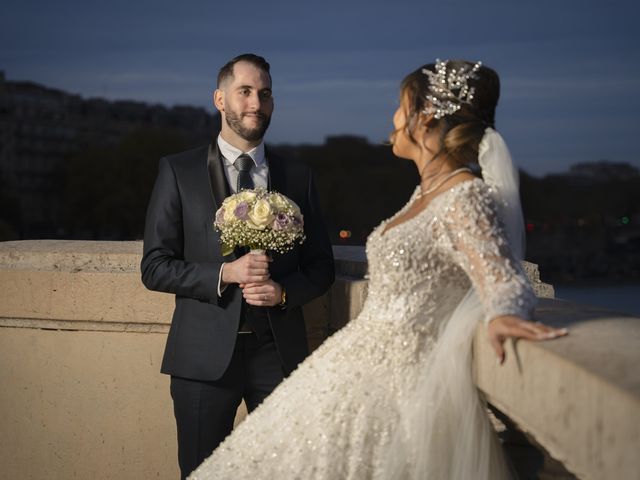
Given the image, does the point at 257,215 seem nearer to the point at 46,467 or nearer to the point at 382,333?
the point at 382,333

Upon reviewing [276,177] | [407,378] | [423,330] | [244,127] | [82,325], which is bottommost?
[82,325]

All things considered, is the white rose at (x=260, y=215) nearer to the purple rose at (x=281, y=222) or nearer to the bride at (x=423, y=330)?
the purple rose at (x=281, y=222)

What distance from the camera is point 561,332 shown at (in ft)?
7.54

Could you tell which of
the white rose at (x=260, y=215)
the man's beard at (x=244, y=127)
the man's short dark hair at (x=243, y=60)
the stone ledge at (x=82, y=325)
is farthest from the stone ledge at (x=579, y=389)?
the stone ledge at (x=82, y=325)

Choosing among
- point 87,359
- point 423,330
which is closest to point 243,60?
point 423,330

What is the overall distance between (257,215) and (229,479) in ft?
3.18

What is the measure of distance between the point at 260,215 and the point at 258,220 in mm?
20

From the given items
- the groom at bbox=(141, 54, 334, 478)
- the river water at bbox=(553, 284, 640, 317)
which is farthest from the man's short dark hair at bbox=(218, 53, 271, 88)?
the river water at bbox=(553, 284, 640, 317)

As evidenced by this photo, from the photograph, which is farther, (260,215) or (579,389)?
(260,215)

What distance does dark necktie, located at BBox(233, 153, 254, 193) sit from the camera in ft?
13.0

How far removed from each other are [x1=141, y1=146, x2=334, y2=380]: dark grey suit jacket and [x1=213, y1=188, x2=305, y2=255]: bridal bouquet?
0.18 m

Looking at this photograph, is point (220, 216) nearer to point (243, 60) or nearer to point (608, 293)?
point (243, 60)

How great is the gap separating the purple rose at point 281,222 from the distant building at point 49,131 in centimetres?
8540

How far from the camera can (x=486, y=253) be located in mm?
2670
